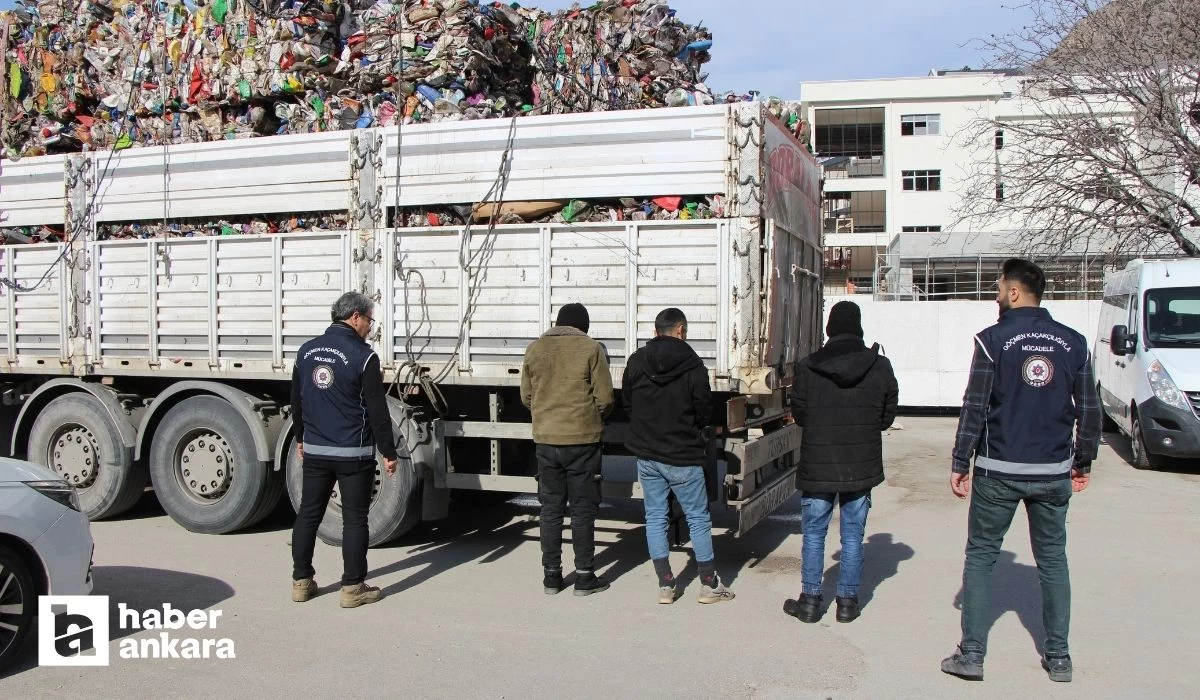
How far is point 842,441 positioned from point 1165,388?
7.30m

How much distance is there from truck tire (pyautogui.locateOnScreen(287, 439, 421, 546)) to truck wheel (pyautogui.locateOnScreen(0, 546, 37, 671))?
2369mm

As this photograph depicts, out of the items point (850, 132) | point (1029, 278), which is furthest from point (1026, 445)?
point (850, 132)

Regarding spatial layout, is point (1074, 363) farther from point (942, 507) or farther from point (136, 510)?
point (136, 510)

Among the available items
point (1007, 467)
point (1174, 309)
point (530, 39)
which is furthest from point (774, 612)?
point (1174, 309)

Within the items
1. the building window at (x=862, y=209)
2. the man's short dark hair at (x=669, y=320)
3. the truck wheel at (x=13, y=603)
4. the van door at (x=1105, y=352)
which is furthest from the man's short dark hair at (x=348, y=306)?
the building window at (x=862, y=209)

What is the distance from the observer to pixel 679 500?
584cm

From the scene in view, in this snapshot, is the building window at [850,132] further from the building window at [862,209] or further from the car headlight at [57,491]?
the car headlight at [57,491]

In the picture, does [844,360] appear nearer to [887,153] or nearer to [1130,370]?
[1130,370]

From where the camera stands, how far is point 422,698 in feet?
14.5

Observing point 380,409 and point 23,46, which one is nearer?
point 380,409

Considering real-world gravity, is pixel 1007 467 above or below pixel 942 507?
above

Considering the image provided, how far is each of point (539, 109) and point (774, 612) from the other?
4757mm

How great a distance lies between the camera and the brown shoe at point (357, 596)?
5.86 m

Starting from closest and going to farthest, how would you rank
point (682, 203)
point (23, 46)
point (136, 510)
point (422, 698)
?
point (422, 698)
point (682, 203)
point (136, 510)
point (23, 46)
